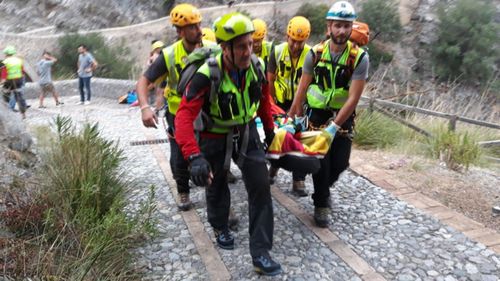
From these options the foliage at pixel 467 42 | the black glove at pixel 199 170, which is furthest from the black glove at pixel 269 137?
the foliage at pixel 467 42

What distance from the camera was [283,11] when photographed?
3794 cm

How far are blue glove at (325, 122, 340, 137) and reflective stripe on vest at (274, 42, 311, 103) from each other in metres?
1.15

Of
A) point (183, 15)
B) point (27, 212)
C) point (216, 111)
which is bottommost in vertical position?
point (27, 212)

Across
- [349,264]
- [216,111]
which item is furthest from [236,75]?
[349,264]

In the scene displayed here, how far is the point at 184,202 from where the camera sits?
4941mm

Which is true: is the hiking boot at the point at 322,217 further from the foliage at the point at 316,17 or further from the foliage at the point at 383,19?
the foliage at the point at 383,19

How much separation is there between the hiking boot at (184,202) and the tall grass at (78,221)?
0.58 meters

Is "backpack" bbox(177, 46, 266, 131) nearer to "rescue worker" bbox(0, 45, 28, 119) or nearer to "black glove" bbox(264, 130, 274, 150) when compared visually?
"black glove" bbox(264, 130, 274, 150)

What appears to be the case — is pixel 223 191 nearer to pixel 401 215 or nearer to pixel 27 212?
pixel 27 212

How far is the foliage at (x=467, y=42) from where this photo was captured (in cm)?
3531

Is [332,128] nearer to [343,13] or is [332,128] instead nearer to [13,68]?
[343,13]

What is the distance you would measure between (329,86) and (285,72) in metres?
0.96

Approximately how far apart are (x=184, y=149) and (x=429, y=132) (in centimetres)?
651

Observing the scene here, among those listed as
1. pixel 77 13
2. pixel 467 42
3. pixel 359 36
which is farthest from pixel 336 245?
pixel 77 13
